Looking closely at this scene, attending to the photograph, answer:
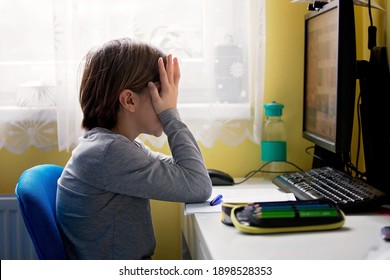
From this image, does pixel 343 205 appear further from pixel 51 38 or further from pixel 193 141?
pixel 51 38

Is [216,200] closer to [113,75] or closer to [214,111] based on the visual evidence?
[113,75]

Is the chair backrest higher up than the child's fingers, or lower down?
lower down

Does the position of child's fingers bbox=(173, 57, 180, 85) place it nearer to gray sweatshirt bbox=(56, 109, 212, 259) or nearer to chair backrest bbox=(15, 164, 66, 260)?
gray sweatshirt bbox=(56, 109, 212, 259)

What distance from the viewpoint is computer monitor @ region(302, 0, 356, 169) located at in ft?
4.43

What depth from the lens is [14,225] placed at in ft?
6.31

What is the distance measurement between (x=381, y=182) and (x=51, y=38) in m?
1.07

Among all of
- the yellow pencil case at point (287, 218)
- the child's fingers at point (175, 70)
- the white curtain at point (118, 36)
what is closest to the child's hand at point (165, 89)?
the child's fingers at point (175, 70)

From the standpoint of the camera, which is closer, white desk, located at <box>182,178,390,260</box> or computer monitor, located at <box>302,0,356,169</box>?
white desk, located at <box>182,178,390,260</box>

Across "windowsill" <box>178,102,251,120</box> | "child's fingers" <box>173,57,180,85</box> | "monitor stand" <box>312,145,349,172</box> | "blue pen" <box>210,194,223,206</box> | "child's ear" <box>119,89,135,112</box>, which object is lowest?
"blue pen" <box>210,194,223,206</box>

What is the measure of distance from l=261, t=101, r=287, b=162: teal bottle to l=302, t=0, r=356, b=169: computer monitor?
0.30 ft

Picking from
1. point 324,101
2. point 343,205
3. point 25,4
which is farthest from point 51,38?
point 343,205

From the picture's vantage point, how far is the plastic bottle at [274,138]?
6.10ft

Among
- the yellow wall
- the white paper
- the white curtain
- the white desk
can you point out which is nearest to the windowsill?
the white curtain

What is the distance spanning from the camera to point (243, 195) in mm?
1520
